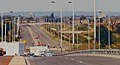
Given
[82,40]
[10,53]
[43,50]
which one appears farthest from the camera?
[82,40]

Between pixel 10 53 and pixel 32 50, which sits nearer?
pixel 10 53

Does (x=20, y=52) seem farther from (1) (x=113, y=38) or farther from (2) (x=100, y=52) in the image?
(1) (x=113, y=38)

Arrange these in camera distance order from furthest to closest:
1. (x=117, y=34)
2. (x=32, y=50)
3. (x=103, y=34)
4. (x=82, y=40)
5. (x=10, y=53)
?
(x=82, y=40) < (x=117, y=34) < (x=103, y=34) < (x=32, y=50) < (x=10, y=53)

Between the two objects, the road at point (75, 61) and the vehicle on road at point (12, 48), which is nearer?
the road at point (75, 61)

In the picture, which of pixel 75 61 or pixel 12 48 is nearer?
pixel 75 61

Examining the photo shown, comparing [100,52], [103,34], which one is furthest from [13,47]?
[103,34]

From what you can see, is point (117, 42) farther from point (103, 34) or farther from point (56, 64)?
point (56, 64)

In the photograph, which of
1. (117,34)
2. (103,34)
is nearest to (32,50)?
(103,34)

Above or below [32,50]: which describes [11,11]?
above

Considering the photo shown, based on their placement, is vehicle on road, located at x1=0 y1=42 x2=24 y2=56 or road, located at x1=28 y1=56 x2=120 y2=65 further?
vehicle on road, located at x1=0 y1=42 x2=24 y2=56

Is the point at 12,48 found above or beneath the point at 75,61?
above
